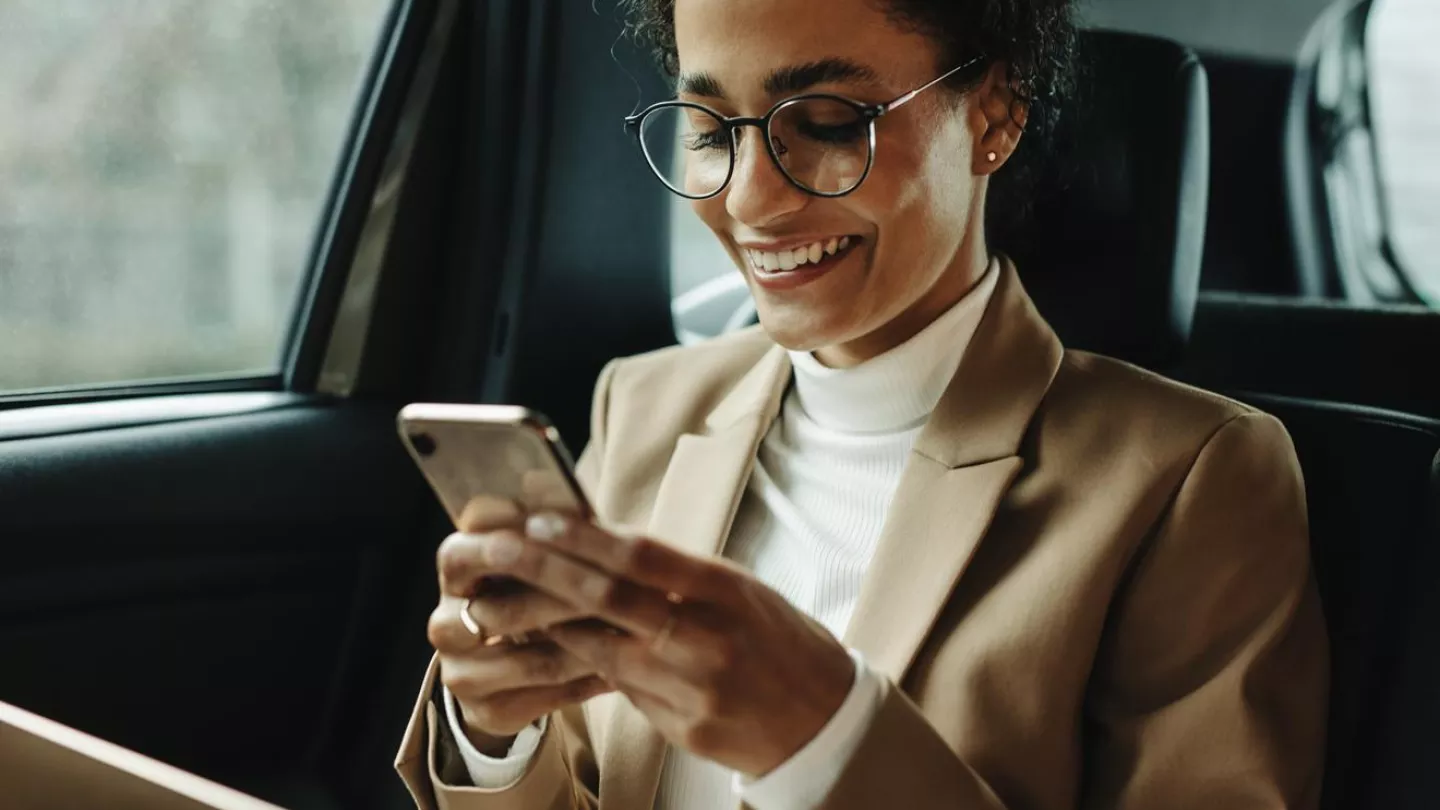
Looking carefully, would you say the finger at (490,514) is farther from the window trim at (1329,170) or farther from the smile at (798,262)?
the window trim at (1329,170)

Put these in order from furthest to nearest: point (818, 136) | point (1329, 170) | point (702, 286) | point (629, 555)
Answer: point (1329, 170), point (702, 286), point (818, 136), point (629, 555)

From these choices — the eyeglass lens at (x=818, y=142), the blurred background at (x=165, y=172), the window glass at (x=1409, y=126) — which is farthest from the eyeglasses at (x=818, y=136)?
the window glass at (x=1409, y=126)

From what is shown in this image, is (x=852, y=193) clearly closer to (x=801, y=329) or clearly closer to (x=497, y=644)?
(x=801, y=329)

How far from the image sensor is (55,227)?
65.6 inches

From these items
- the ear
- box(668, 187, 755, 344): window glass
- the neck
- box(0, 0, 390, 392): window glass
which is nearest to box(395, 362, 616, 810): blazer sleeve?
the neck

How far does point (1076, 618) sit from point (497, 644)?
1.47ft

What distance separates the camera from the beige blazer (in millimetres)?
1042

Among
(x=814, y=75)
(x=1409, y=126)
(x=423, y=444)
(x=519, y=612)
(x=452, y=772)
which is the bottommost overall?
(x=452, y=772)

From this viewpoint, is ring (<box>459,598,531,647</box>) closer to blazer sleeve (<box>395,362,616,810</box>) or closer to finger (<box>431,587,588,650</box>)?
finger (<box>431,587,588,650</box>)

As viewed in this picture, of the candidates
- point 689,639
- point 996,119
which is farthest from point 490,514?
point 996,119

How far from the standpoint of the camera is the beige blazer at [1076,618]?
1042mm

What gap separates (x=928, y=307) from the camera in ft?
4.28

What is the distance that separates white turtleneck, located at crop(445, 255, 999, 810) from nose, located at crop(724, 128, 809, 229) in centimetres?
19

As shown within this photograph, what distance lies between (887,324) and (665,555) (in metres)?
0.56
